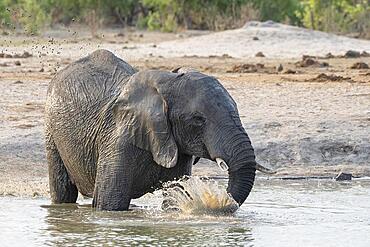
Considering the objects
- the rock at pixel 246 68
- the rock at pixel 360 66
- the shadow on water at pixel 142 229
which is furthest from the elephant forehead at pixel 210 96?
the rock at pixel 360 66

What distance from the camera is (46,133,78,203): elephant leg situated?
10250mm

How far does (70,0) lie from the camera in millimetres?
37625

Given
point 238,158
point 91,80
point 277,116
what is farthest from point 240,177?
point 277,116

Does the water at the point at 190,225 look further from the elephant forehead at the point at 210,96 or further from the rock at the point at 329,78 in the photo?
the rock at the point at 329,78

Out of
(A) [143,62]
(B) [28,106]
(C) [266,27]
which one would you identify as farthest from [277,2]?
(B) [28,106]

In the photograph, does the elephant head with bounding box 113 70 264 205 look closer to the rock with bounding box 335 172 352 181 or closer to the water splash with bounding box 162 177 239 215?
the water splash with bounding box 162 177 239 215

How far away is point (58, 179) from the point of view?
33.7 ft

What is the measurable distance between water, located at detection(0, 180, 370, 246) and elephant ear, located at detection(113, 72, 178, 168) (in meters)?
0.60

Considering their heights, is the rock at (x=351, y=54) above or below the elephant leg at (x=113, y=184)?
below

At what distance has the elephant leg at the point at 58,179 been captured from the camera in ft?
33.6

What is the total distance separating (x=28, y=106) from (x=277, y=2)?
75.0 feet

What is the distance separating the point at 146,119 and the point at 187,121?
0.33 meters

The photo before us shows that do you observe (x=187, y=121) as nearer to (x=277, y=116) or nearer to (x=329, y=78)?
(x=277, y=116)

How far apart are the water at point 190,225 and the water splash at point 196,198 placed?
2.6 inches
